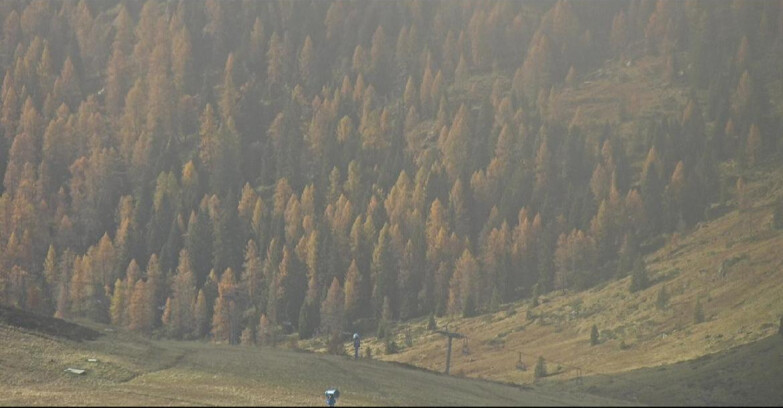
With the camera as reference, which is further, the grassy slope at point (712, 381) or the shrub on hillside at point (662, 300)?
the shrub on hillside at point (662, 300)

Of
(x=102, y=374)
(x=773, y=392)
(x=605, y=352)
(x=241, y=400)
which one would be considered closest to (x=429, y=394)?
(x=241, y=400)

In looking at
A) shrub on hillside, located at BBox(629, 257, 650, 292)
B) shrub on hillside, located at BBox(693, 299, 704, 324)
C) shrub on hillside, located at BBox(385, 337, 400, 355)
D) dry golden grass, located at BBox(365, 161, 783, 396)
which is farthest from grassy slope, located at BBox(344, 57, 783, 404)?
shrub on hillside, located at BBox(629, 257, 650, 292)

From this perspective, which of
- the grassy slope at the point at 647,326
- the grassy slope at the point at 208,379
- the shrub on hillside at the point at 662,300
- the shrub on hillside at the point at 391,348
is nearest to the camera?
the grassy slope at the point at 208,379

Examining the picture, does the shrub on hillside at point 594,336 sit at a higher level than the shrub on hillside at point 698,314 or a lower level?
lower

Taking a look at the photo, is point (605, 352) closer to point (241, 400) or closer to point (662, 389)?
point (662, 389)

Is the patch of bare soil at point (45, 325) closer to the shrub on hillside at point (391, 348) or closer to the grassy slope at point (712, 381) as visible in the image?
the grassy slope at point (712, 381)

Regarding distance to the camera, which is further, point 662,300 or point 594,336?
point 662,300

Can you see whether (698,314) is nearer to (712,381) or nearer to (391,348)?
(391,348)

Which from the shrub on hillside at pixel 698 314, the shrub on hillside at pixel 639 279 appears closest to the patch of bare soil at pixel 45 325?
the shrub on hillside at pixel 698 314

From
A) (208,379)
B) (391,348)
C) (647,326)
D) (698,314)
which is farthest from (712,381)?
(391,348)
